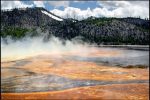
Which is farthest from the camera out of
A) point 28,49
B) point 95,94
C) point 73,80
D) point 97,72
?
point 28,49

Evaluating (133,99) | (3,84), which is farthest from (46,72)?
(133,99)

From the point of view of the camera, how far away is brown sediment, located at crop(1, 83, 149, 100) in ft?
69.9

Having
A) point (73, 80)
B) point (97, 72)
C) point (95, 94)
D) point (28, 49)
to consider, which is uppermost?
point (28, 49)

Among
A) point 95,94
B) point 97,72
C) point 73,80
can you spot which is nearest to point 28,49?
point 97,72

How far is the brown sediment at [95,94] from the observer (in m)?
21.3

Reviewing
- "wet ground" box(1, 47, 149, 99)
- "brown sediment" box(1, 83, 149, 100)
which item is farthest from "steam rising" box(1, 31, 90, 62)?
"brown sediment" box(1, 83, 149, 100)

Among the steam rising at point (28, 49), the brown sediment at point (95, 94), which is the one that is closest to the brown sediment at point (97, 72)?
the brown sediment at point (95, 94)

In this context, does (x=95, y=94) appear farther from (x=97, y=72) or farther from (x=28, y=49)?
(x=28, y=49)

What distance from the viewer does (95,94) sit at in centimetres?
2233

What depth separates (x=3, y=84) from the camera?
25.1 m

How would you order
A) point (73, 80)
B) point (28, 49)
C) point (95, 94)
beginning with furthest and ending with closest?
point (28, 49) < point (73, 80) < point (95, 94)

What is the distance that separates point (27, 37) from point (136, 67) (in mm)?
66174

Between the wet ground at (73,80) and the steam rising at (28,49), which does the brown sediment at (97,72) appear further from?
the steam rising at (28,49)

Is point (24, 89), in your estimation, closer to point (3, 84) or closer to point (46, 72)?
point (3, 84)
